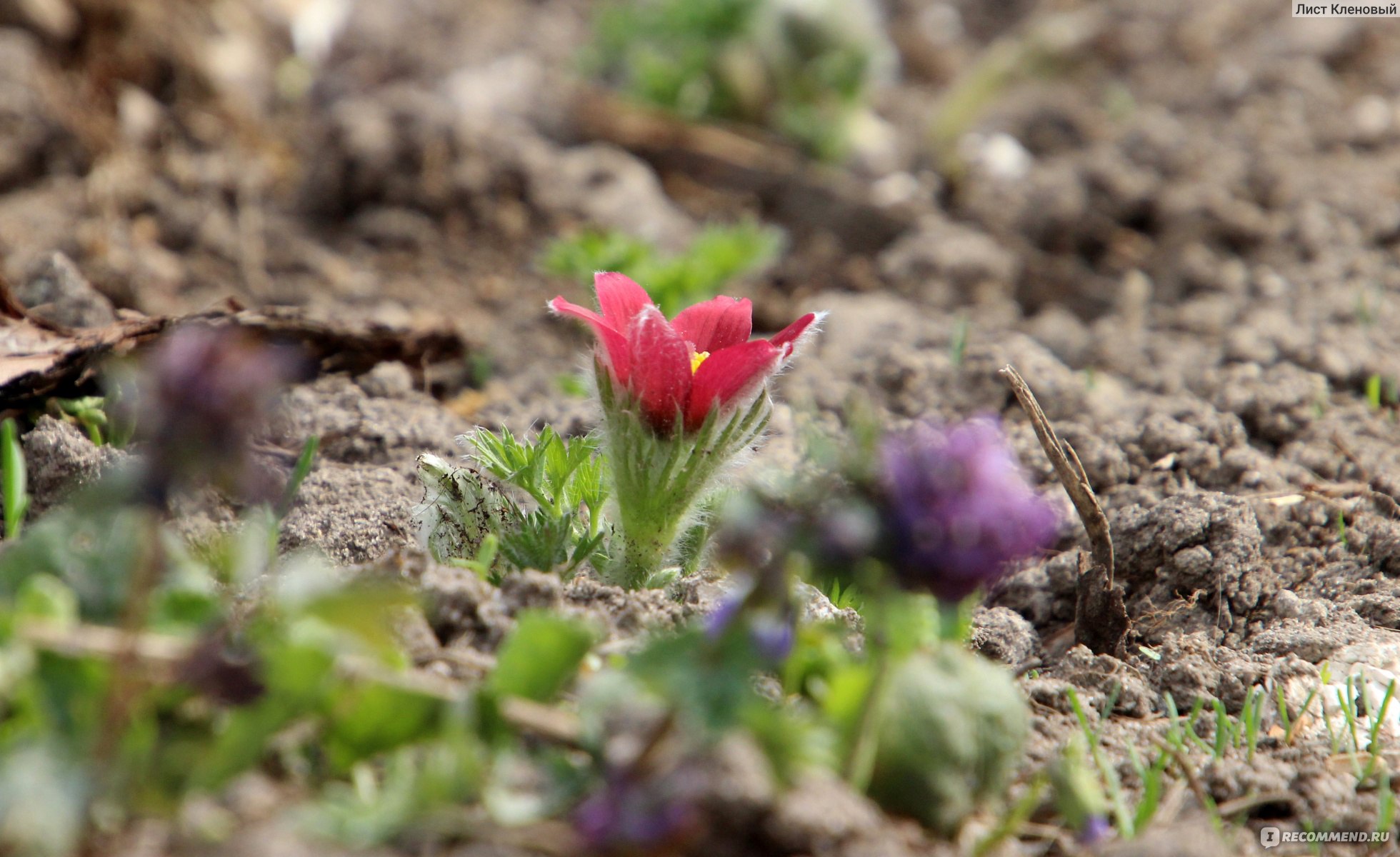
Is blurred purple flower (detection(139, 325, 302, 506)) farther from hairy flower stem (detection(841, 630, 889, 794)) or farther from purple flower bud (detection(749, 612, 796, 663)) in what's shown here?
hairy flower stem (detection(841, 630, 889, 794))

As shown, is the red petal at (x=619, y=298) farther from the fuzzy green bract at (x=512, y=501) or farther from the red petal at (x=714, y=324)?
the fuzzy green bract at (x=512, y=501)

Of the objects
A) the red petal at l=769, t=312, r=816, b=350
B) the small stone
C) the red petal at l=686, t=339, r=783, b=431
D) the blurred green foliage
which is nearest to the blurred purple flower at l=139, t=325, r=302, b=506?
the red petal at l=686, t=339, r=783, b=431

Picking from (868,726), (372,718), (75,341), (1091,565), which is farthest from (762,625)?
(75,341)

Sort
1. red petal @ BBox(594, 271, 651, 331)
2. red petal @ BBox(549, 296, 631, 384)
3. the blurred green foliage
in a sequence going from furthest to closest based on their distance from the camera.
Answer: the blurred green foliage < red petal @ BBox(594, 271, 651, 331) < red petal @ BBox(549, 296, 631, 384)

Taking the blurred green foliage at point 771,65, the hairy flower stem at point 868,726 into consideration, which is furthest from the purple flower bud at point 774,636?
the blurred green foliage at point 771,65

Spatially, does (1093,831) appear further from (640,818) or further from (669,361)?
(669,361)

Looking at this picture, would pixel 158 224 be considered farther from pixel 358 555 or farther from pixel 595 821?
pixel 595 821
